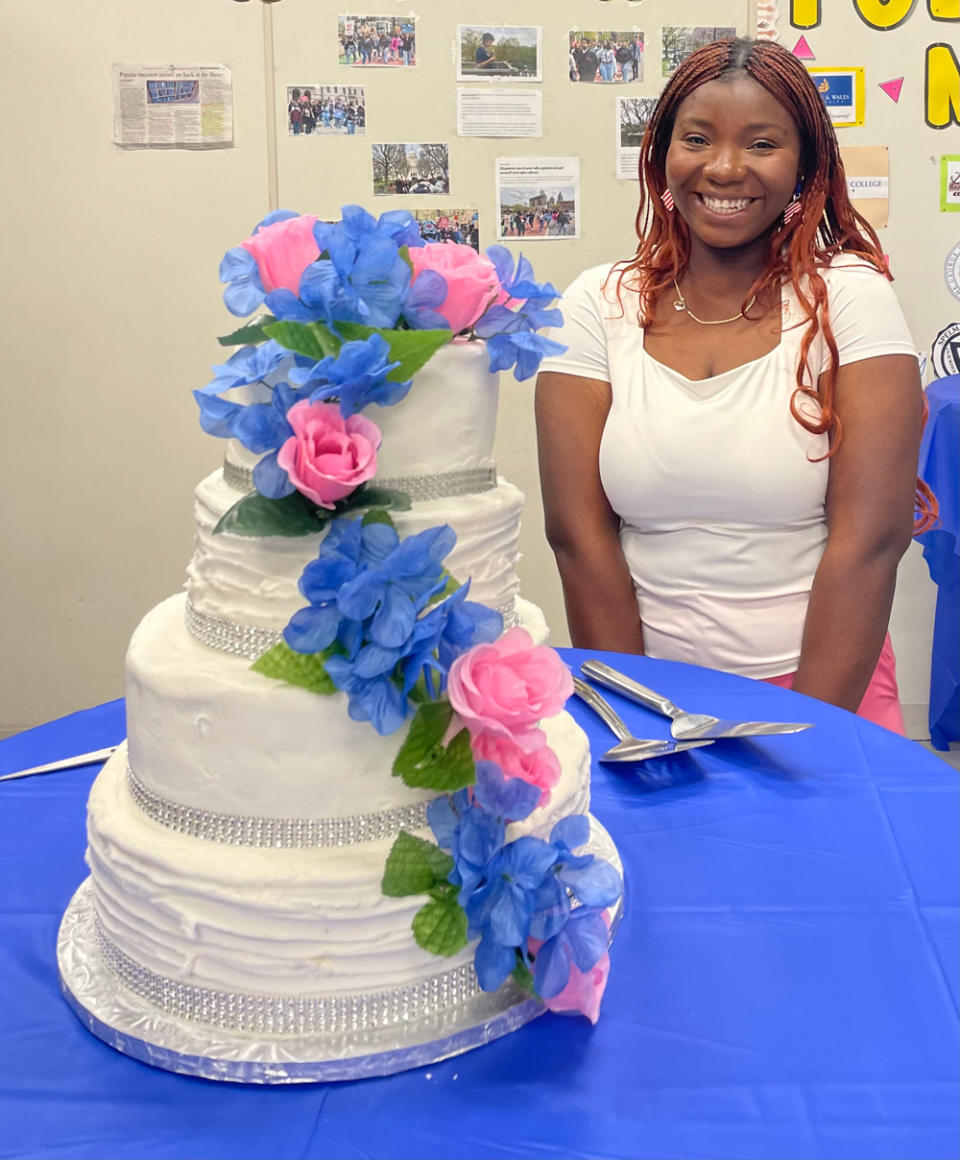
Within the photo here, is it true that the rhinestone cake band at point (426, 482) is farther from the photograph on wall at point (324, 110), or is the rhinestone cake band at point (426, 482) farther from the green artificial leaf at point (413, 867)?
the photograph on wall at point (324, 110)

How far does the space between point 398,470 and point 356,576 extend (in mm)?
118

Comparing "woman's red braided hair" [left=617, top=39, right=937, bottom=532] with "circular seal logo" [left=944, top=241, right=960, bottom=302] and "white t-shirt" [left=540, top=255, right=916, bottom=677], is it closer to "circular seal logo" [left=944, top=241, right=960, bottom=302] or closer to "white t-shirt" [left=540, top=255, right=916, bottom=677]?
"white t-shirt" [left=540, top=255, right=916, bottom=677]

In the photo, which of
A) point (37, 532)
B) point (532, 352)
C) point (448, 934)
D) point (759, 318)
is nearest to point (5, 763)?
point (448, 934)

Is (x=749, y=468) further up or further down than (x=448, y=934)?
further up

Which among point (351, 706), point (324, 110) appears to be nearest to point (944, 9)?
point (324, 110)

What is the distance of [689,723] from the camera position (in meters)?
1.38

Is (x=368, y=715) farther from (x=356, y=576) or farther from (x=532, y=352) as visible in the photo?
(x=532, y=352)

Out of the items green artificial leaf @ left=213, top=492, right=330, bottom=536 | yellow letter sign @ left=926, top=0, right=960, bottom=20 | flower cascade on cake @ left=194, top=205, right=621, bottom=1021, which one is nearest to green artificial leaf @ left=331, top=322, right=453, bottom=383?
flower cascade on cake @ left=194, top=205, right=621, bottom=1021

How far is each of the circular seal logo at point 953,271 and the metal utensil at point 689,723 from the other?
7.49 feet

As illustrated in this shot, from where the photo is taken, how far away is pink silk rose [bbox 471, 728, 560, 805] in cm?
90

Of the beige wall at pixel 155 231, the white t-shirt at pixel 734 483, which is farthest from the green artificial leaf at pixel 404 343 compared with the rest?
the beige wall at pixel 155 231

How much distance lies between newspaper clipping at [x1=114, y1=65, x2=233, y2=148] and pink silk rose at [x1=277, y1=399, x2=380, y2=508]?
8.49 ft

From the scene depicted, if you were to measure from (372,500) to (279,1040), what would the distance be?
413mm

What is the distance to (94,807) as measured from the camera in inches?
39.7
